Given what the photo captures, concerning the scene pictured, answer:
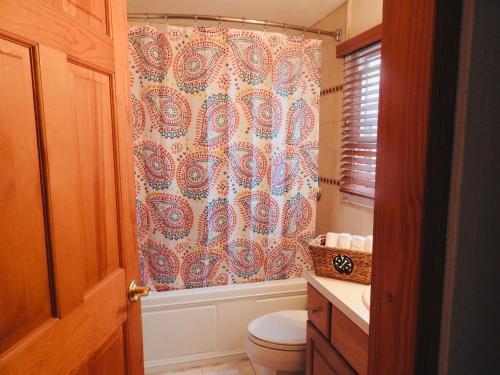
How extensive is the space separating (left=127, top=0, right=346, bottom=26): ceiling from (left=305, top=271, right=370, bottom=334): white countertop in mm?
1762

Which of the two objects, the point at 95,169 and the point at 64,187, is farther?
the point at 95,169

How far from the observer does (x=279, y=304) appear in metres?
2.29

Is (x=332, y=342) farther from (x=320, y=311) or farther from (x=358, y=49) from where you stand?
(x=358, y=49)

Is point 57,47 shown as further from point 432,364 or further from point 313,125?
point 313,125

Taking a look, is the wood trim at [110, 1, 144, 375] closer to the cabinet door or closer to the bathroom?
the bathroom

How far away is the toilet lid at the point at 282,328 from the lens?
172 cm

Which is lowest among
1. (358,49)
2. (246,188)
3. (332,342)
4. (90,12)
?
(332,342)

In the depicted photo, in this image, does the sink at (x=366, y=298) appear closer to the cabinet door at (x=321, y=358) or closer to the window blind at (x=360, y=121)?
the cabinet door at (x=321, y=358)

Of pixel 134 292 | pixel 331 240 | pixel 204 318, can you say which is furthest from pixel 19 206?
pixel 204 318

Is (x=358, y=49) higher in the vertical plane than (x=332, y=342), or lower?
higher

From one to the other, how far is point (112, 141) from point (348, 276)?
3.61ft

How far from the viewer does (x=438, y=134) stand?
1.54ft

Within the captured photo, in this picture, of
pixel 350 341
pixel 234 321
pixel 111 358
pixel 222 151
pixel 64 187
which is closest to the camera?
pixel 64 187

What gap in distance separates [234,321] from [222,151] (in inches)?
43.3
